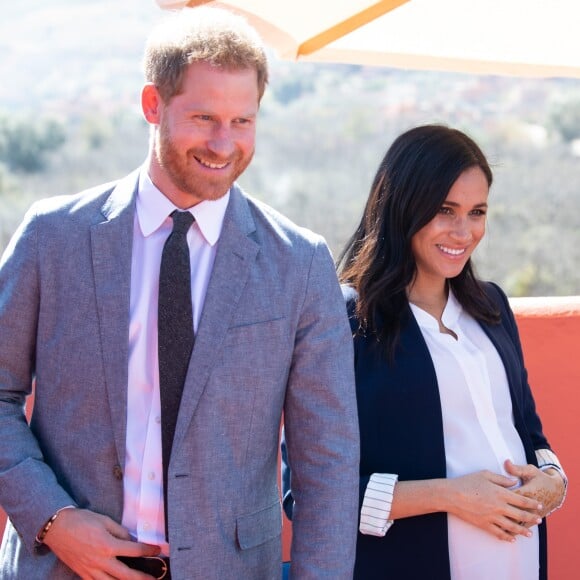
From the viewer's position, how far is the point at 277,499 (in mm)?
2338

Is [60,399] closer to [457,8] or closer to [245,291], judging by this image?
[245,291]

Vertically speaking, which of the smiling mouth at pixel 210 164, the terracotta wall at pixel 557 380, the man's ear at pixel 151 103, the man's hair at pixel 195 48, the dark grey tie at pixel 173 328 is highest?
the man's hair at pixel 195 48

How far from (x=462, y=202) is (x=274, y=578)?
1.24 m

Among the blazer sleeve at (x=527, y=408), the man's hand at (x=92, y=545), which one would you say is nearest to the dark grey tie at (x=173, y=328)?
the man's hand at (x=92, y=545)

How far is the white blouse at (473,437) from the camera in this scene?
2.77 meters

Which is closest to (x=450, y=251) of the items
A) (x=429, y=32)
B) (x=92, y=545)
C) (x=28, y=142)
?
(x=429, y=32)

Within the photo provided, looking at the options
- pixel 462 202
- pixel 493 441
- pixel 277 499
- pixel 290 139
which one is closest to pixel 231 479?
pixel 277 499

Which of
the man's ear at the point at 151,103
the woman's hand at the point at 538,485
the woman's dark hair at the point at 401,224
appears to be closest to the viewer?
Result: the man's ear at the point at 151,103

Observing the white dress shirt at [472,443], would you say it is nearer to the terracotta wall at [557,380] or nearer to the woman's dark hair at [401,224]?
the woman's dark hair at [401,224]

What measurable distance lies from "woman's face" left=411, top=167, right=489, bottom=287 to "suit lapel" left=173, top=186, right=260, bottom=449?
0.81 m

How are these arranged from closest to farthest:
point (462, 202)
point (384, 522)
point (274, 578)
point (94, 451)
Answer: point (94, 451) → point (274, 578) → point (384, 522) → point (462, 202)

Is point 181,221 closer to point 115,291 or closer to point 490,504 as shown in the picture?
point 115,291

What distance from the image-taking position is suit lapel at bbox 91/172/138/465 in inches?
83.3

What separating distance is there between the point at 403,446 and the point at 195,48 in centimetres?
121
